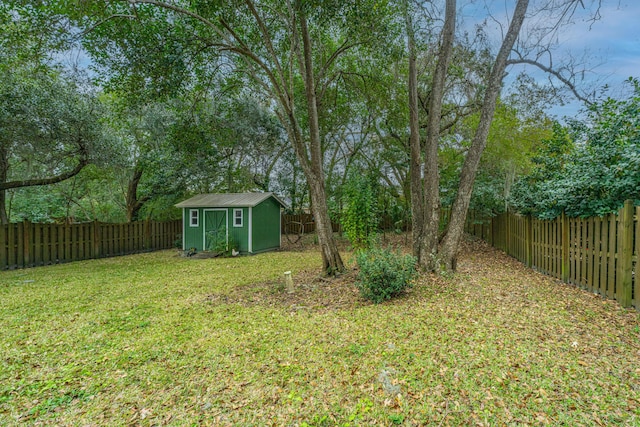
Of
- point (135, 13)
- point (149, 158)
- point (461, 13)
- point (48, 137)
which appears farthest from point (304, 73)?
point (149, 158)

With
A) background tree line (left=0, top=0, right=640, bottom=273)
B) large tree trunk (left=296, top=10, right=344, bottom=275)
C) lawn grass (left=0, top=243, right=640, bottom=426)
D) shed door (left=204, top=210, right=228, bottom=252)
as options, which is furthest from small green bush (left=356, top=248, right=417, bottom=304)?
shed door (left=204, top=210, right=228, bottom=252)

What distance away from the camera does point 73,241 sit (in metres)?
10.3

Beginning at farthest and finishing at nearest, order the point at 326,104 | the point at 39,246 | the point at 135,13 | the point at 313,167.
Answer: the point at 326,104, the point at 39,246, the point at 313,167, the point at 135,13

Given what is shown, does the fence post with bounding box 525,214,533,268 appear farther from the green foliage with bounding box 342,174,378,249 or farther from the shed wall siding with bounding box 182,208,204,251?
the shed wall siding with bounding box 182,208,204,251

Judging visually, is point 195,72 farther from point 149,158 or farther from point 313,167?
point 149,158

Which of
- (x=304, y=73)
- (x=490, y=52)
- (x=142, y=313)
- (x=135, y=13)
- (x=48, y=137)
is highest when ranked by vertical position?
(x=490, y=52)

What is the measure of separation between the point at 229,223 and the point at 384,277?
885 centimetres

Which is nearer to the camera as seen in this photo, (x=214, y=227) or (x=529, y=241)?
(x=529, y=241)

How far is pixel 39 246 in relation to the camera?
9.34 meters

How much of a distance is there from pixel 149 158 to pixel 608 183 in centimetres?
1412

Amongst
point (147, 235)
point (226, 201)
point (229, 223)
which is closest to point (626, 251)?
point (229, 223)

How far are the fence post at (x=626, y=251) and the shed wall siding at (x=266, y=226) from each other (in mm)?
10486

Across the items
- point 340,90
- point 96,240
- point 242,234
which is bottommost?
point 96,240

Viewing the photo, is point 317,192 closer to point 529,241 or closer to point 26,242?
point 529,241
